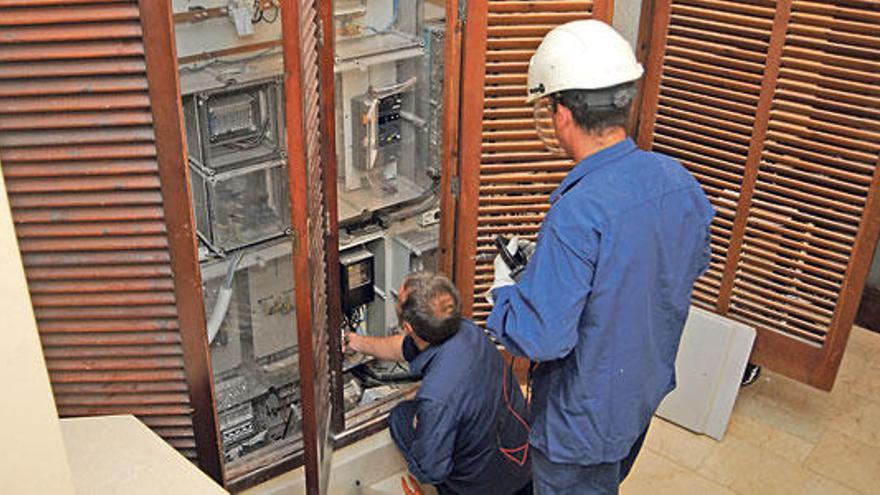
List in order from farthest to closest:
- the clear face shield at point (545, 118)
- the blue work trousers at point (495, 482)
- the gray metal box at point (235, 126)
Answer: the gray metal box at point (235, 126)
the blue work trousers at point (495, 482)
the clear face shield at point (545, 118)

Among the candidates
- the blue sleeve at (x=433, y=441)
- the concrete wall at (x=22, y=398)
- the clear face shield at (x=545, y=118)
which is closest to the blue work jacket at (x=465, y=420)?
the blue sleeve at (x=433, y=441)

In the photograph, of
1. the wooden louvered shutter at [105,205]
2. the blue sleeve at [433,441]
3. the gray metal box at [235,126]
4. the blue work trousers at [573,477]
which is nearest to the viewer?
the wooden louvered shutter at [105,205]

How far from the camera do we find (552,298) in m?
1.71

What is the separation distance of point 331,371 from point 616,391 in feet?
3.01

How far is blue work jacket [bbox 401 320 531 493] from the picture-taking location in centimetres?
240

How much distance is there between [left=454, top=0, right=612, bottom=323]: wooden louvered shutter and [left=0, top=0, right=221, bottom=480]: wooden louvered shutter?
1115 mm

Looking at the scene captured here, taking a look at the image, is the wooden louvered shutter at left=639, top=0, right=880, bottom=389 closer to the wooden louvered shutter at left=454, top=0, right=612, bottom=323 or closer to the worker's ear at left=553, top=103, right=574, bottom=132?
the wooden louvered shutter at left=454, top=0, right=612, bottom=323

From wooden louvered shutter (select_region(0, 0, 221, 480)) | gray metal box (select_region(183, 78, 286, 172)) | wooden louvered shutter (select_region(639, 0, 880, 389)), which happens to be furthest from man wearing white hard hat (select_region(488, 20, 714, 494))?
gray metal box (select_region(183, 78, 286, 172))

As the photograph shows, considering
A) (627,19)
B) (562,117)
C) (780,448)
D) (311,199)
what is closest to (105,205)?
(311,199)

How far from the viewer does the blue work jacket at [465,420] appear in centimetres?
240

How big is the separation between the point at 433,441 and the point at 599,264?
0.91 metres

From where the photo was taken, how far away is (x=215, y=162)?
276 cm

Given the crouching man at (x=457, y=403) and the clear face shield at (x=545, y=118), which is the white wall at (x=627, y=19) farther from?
the crouching man at (x=457, y=403)

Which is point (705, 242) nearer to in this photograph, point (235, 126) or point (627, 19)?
point (627, 19)
